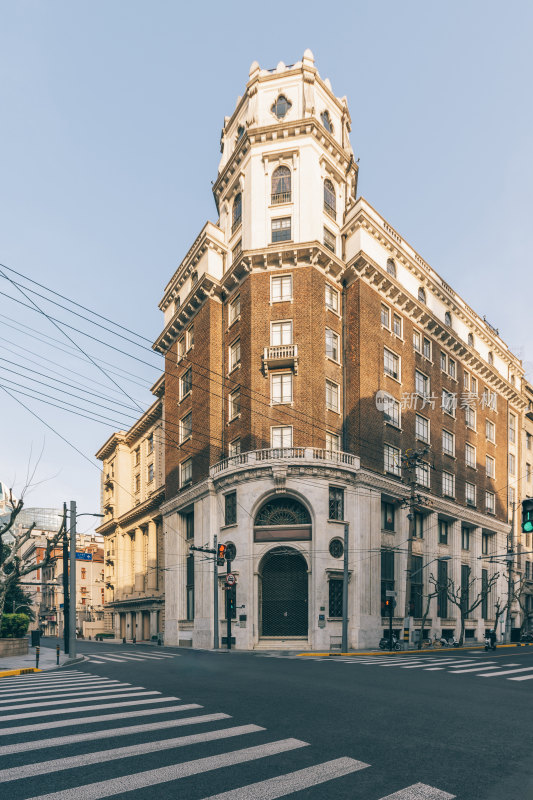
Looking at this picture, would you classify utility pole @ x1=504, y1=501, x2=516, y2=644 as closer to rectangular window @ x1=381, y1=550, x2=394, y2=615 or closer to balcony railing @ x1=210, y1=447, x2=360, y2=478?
rectangular window @ x1=381, y1=550, x2=394, y2=615

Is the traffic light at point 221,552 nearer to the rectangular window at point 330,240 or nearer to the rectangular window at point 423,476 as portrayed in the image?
the rectangular window at point 423,476

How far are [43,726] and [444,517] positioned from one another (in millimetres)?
45341

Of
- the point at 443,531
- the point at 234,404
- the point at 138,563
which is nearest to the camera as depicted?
the point at 234,404

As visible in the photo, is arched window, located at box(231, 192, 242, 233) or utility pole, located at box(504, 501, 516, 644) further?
utility pole, located at box(504, 501, 516, 644)

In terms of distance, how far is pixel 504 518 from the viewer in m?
62.9

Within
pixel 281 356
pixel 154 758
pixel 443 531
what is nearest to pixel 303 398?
pixel 281 356

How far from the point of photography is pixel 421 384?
49469 mm

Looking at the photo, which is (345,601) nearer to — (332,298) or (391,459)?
(391,459)

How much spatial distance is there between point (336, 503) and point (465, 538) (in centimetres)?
2217

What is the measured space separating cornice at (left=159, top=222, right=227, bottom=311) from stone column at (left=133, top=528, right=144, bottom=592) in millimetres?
29994

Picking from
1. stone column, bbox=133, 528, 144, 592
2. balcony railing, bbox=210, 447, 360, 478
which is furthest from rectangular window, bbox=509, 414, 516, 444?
stone column, bbox=133, 528, 144, 592

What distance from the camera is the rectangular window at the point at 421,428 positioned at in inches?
1886

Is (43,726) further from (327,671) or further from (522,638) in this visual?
(522,638)

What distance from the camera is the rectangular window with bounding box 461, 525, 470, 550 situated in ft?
179
